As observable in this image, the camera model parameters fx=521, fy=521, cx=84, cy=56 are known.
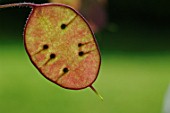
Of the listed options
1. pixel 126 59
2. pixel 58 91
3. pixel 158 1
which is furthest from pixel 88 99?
pixel 158 1

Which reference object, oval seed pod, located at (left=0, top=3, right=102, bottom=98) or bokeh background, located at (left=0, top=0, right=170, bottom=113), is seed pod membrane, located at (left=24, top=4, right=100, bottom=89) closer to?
oval seed pod, located at (left=0, top=3, right=102, bottom=98)

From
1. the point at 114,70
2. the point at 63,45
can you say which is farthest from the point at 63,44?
the point at 114,70

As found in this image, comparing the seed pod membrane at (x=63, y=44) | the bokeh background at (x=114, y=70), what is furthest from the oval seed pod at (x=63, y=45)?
the bokeh background at (x=114, y=70)

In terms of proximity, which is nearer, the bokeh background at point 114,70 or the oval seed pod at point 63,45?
the oval seed pod at point 63,45

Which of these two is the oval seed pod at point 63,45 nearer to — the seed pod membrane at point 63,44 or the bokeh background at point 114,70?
the seed pod membrane at point 63,44

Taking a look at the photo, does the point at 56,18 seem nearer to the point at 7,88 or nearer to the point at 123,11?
the point at 7,88

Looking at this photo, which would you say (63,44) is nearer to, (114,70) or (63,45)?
(63,45)
